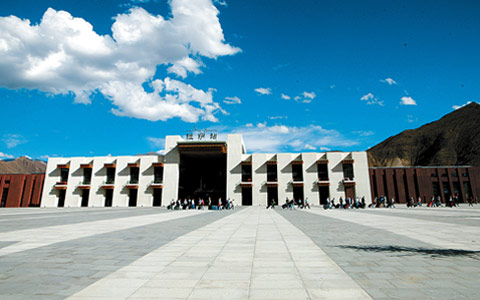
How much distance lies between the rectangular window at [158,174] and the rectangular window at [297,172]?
Result: 25.9 metres

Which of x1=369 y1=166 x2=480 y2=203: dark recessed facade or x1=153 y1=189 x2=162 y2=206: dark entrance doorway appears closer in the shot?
x1=369 y1=166 x2=480 y2=203: dark recessed facade

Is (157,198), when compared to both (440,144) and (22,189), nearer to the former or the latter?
(22,189)

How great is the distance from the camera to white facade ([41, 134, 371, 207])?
47031 millimetres

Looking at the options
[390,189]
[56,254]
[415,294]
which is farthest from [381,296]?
[390,189]

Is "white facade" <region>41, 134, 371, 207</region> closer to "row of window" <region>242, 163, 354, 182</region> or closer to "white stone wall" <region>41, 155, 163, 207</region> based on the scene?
"white stone wall" <region>41, 155, 163, 207</region>

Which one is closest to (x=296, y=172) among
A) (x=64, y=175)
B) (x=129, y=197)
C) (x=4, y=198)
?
(x=129, y=197)

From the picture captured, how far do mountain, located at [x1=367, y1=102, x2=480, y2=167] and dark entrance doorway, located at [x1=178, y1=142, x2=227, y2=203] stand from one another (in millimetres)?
95399

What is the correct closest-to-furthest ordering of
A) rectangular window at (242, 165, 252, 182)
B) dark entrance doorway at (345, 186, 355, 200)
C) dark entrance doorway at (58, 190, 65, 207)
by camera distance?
dark entrance doorway at (345, 186, 355, 200) → rectangular window at (242, 165, 252, 182) → dark entrance doorway at (58, 190, 65, 207)

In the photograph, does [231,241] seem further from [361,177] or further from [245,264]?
[361,177]

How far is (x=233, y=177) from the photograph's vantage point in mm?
48562

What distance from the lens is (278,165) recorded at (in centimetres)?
4822

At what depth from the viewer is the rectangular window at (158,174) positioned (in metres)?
49.4

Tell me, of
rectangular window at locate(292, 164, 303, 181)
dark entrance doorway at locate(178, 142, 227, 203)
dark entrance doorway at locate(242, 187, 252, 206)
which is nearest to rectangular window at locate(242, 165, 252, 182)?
dark entrance doorway at locate(242, 187, 252, 206)

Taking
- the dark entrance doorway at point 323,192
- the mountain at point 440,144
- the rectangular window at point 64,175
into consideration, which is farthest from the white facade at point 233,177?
the mountain at point 440,144
